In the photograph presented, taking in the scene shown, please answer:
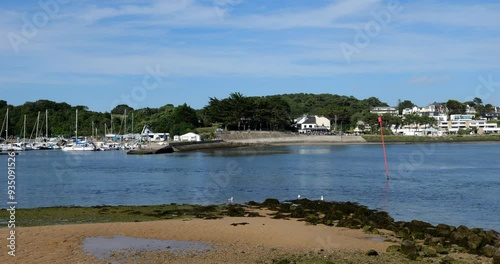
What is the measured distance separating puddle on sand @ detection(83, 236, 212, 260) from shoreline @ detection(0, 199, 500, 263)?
0.36 meters

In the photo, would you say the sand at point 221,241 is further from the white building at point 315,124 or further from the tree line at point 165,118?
the white building at point 315,124

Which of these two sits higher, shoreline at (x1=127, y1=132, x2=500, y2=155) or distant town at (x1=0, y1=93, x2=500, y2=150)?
distant town at (x1=0, y1=93, x2=500, y2=150)

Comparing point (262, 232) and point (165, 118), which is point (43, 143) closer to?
point (165, 118)

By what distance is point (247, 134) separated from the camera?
102562 mm

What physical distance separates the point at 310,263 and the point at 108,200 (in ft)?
54.2

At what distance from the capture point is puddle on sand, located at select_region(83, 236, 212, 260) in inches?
583

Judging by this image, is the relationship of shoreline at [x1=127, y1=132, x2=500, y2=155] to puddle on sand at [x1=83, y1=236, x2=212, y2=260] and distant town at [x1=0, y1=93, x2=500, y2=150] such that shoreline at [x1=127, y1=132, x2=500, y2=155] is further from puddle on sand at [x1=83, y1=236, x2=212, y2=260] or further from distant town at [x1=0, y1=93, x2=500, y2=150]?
puddle on sand at [x1=83, y1=236, x2=212, y2=260]

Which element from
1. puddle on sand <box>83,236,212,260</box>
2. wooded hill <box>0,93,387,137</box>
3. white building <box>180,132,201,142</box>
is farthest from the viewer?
wooded hill <box>0,93,387,137</box>

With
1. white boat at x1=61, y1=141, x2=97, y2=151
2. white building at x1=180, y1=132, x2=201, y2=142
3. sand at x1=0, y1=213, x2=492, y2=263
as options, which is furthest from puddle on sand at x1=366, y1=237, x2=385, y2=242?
white building at x1=180, y1=132, x2=201, y2=142

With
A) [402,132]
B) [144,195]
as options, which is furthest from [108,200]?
[402,132]

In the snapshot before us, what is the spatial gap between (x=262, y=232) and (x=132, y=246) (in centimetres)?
438

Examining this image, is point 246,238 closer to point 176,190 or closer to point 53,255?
point 53,255

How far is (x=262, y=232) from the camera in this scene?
1756 cm

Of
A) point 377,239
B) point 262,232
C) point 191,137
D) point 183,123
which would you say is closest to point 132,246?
point 262,232
